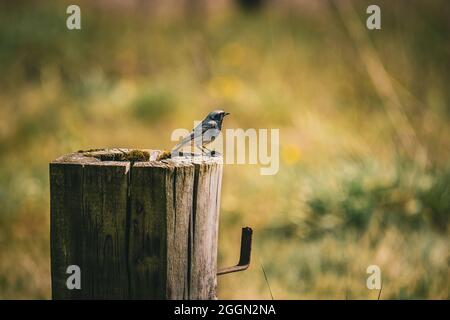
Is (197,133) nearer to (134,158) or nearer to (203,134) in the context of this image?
(203,134)

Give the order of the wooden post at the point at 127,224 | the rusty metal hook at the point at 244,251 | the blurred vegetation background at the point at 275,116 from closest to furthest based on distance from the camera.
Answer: the wooden post at the point at 127,224, the rusty metal hook at the point at 244,251, the blurred vegetation background at the point at 275,116

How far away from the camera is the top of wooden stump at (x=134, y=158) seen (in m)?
2.04

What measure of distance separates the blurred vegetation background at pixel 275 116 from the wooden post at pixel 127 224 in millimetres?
1303

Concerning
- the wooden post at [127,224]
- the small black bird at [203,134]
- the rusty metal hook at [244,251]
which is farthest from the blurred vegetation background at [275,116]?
the wooden post at [127,224]

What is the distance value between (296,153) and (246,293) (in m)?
2.02

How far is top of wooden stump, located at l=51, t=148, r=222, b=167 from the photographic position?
80.2 inches

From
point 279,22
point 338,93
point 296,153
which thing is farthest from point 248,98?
point 279,22

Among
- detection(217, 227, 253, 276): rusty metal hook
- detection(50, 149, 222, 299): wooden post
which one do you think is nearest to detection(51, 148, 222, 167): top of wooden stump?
detection(50, 149, 222, 299): wooden post

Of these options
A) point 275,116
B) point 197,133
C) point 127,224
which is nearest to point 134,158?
point 127,224

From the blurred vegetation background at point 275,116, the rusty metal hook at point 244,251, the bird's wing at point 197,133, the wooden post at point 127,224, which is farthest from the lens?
the blurred vegetation background at point 275,116

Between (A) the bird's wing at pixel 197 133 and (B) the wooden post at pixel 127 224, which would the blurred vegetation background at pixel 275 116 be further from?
(B) the wooden post at pixel 127 224

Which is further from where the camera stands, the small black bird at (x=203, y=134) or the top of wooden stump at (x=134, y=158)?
the small black bird at (x=203, y=134)

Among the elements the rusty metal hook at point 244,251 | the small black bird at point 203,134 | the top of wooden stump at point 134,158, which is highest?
the small black bird at point 203,134

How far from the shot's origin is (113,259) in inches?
80.6
